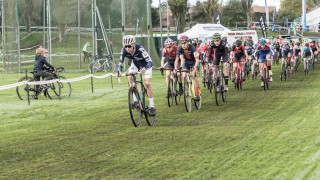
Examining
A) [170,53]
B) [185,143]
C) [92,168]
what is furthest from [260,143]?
[170,53]

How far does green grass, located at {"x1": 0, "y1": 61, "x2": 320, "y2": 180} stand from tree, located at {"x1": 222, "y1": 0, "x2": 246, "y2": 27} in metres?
97.3

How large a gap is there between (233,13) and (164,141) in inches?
4201

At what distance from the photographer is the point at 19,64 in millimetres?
35844

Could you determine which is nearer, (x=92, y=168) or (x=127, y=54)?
(x=92, y=168)

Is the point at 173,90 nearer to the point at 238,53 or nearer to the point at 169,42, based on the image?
the point at 169,42

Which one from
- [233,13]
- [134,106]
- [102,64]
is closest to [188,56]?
[134,106]

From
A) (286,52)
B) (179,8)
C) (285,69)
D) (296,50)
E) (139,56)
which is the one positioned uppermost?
(179,8)

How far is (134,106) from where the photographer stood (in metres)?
12.6

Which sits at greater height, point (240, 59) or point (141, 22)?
point (141, 22)

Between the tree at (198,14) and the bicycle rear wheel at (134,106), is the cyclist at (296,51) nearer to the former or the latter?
the bicycle rear wheel at (134,106)

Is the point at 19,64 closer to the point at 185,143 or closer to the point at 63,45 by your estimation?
the point at 63,45

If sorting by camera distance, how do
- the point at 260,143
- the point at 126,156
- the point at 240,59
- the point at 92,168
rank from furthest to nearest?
the point at 240,59, the point at 260,143, the point at 126,156, the point at 92,168

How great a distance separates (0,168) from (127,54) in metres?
5.44

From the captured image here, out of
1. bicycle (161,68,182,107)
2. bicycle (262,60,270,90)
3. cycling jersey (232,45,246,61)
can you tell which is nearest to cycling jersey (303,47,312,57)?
bicycle (262,60,270,90)
